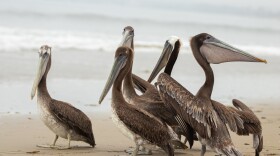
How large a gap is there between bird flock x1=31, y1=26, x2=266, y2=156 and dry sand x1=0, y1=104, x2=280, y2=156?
0.81ft

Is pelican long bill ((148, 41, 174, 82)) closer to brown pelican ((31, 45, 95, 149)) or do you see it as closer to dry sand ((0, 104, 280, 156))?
dry sand ((0, 104, 280, 156))

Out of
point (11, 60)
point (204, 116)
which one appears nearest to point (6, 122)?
point (204, 116)

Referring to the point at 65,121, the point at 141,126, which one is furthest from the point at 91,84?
the point at 141,126

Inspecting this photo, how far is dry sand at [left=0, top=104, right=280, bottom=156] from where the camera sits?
25.7 feet

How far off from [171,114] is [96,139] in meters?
1.44

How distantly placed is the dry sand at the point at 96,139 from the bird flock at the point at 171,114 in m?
0.25

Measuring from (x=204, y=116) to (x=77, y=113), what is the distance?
1824 millimetres

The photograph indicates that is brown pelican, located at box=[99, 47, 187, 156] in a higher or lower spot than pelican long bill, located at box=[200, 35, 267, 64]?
lower

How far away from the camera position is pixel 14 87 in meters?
12.0

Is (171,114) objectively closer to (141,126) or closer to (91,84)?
(141,126)

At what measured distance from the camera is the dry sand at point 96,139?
25.7 ft

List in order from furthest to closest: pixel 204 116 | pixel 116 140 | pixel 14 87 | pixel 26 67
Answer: pixel 26 67 < pixel 14 87 < pixel 116 140 < pixel 204 116

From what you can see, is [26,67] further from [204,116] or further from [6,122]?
[204,116]

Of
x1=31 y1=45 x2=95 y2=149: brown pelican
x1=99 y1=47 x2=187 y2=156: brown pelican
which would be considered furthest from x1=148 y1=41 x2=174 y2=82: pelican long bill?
x1=99 y1=47 x2=187 y2=156: brown pelican
